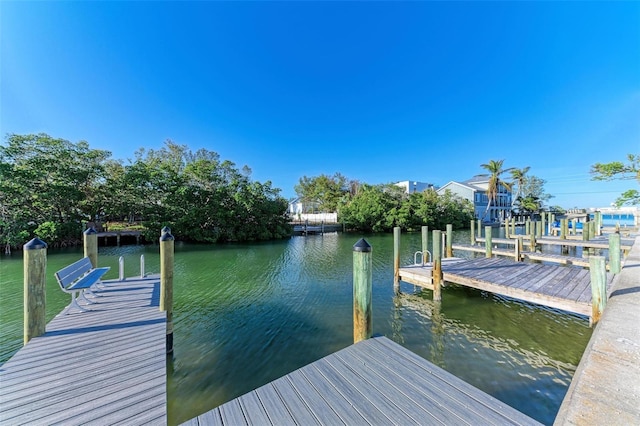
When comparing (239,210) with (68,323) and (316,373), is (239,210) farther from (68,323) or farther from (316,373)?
(316,373)

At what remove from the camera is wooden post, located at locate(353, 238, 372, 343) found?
335 cm

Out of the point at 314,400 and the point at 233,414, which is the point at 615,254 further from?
the point at 233,414

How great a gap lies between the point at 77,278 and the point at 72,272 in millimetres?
282

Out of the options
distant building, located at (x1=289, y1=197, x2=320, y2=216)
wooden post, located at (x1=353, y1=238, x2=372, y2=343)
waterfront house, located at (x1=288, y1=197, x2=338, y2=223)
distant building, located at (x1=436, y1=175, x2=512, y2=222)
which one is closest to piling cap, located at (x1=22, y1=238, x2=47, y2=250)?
wooden post, located at (x1=353, y1=238, x2=372, y2=343)

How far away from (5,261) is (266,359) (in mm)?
16601

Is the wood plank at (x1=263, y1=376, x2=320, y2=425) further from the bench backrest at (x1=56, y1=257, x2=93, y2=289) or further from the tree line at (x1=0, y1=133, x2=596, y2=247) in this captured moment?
the tree line at (x1=0, y1=133, x2=596, y2=247)

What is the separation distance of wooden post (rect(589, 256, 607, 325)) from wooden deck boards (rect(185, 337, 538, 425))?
3.92 metres

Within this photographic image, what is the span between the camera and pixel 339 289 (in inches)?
323

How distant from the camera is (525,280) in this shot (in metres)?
5.93

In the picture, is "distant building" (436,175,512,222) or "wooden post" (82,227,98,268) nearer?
"wooden post" (82,227,98,268)

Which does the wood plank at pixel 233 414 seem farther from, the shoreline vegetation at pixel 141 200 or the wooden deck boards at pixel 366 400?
the shoreline vegetation at pixel 141 200

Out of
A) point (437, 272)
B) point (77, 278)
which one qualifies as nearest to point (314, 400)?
point (77, 278)

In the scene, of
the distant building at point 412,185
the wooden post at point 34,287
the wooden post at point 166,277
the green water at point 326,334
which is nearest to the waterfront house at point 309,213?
the distant building at point 412,185

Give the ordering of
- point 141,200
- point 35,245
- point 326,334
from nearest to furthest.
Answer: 1. point 35,245
2. point 326,334
3. point 141,200
